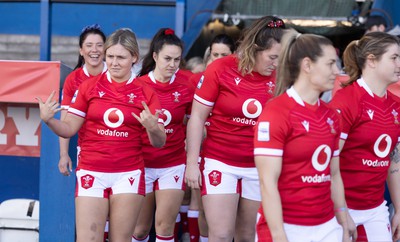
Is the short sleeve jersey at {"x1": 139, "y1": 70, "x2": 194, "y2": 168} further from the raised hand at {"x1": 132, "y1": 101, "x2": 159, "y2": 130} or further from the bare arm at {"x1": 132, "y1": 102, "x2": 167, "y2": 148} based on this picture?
the raised hand at {"x1": 132, "y1": 101, "x2": 159, "y2": 130}

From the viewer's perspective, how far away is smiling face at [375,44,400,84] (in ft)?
15.3

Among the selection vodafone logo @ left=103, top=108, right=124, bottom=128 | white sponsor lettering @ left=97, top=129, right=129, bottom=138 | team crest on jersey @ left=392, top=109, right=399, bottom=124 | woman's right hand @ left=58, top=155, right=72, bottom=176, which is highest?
team crest on jersey @ left=392, top=109, right=399, bottom=124

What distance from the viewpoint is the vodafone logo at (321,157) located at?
13.0 ft

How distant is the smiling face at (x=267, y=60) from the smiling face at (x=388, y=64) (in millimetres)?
778

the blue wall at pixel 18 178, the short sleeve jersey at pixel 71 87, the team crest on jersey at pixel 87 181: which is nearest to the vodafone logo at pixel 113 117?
the team crest on jersey at pixel 87 181

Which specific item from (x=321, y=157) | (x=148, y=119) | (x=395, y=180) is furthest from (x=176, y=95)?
(x=321, y=157)

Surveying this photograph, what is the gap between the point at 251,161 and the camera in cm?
543

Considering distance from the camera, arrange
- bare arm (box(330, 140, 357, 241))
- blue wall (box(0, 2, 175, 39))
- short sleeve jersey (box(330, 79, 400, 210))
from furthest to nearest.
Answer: blue wall (box(0, 2, 175, 39)) < short sleeve jersey (box(330, 79, 400, 210)) < bare arm (box(330, 140, 357, 241))

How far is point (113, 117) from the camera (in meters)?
5.17

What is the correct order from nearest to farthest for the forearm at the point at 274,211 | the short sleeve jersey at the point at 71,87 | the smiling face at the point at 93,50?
the forearm at the point at 274,211 < the short sleeve jersey at the point at 71,87 < the smiling face at the point at 93,50

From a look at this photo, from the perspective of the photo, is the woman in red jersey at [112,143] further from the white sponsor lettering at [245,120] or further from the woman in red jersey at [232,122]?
the white sponsor lettering at [245,120]

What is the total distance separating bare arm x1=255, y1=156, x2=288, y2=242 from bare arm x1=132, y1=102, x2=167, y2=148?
124 centimetres

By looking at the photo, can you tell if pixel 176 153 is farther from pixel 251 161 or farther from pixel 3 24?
pixel 3 24

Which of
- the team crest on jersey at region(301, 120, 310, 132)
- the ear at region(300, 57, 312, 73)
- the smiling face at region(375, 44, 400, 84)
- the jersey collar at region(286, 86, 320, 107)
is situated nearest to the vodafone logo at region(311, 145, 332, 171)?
the team crest on jersey at region(301, 120, 310, 132)
